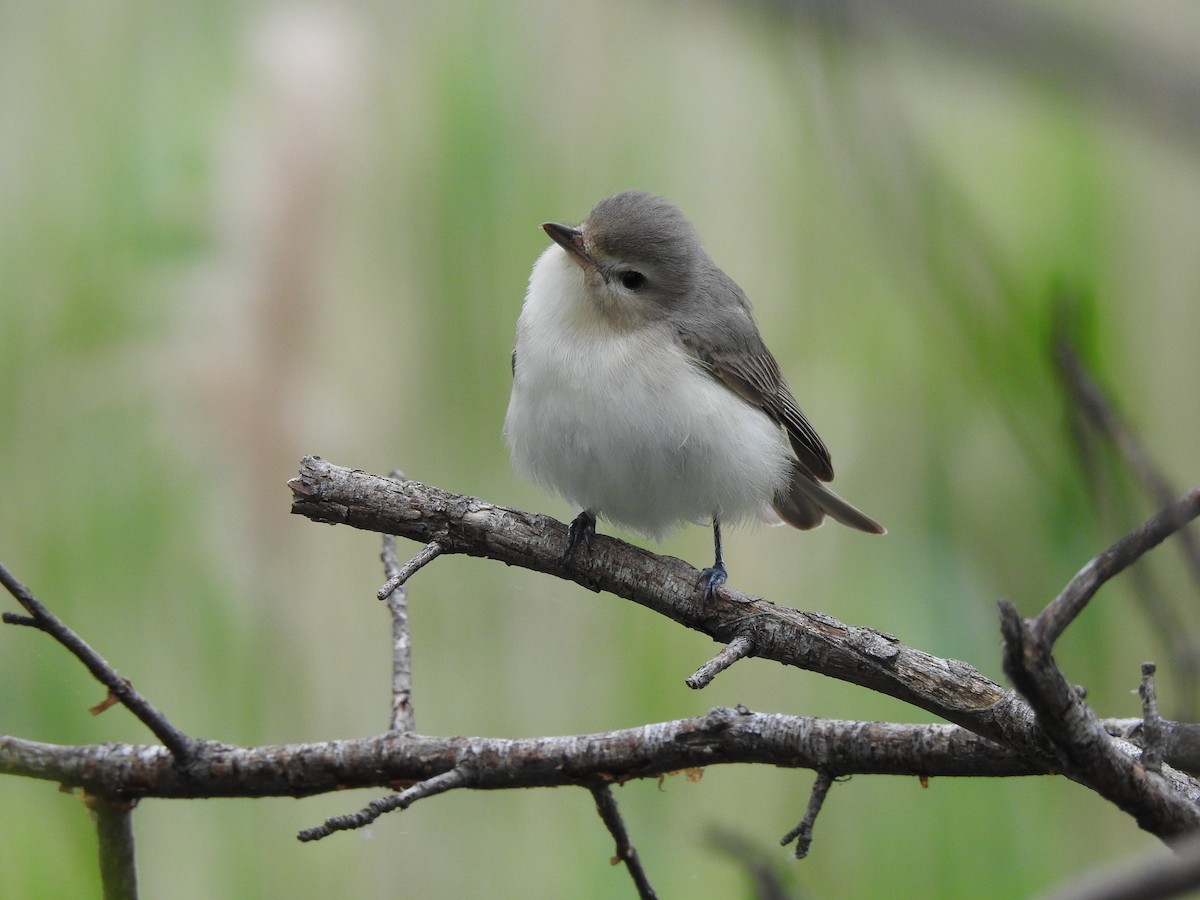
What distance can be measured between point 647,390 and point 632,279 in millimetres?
293

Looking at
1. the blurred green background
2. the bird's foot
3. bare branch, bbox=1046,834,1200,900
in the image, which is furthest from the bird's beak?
bare branch, bbox=1046,834,1200,900

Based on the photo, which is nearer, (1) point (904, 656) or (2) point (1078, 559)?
(2) point (1078, 559)

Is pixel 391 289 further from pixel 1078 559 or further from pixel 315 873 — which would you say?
pixel 1078 559

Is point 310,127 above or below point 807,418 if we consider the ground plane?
above

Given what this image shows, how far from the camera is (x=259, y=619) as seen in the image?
2.12m

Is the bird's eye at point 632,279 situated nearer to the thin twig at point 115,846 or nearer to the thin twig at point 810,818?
the thin twig at point 810,818

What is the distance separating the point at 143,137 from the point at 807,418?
146 centimetres

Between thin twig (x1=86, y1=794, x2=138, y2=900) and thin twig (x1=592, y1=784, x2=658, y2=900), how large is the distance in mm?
646

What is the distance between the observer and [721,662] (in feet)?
4.13

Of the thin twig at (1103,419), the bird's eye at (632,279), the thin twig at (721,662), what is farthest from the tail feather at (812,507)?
the thin twig at (1103,419)

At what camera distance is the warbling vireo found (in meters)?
2.00

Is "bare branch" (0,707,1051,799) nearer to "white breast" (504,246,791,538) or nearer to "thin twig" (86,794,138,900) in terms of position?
"thin twig" (86,794,138,900)

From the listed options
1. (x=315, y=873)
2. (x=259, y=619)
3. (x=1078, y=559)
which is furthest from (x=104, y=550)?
(x=1078, y=559)

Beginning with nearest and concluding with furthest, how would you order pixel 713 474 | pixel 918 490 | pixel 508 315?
pixel 918 490 → pixel 713 474 → pixel 508 315
